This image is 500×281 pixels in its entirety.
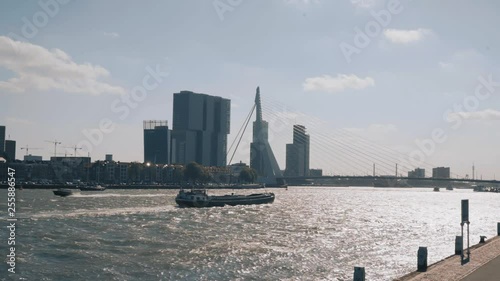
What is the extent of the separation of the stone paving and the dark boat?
243 feet

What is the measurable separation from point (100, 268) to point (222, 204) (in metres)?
77.7

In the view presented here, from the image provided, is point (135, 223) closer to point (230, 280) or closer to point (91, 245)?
point (91, 245)

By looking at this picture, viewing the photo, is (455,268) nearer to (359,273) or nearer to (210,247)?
(359,273)

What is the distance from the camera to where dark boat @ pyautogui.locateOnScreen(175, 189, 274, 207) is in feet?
356

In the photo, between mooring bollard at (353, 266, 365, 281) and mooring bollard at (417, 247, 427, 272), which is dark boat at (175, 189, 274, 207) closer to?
mooring bollard at (417, 247, 427, 272)

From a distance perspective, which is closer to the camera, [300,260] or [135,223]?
[300,260]

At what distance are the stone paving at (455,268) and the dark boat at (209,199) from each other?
74082 millimetres

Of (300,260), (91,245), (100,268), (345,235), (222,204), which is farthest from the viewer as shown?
(222,204)

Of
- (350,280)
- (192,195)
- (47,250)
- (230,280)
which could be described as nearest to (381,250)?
(350,280)

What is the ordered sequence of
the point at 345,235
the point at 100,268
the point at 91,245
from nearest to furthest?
the point at 100,268, the point at 91,245, the point at 345,235

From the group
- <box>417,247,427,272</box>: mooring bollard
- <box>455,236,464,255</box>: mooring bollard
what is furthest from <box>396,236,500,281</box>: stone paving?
Answer: <box>455,236,464,255</box>: mooring bollard

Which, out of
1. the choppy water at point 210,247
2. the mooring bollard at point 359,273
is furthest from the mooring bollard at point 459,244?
the mooring bollard at point 359,273

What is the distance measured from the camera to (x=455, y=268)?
105ft

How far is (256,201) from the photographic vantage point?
126125 millimetres
